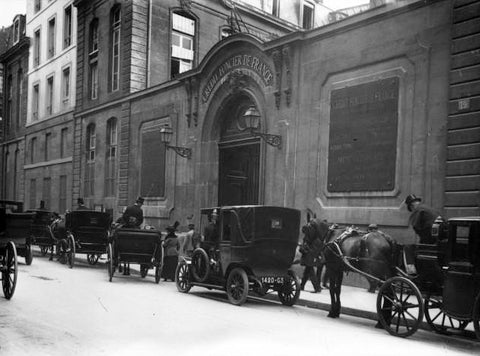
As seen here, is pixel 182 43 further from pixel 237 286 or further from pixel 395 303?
pixel 395 303

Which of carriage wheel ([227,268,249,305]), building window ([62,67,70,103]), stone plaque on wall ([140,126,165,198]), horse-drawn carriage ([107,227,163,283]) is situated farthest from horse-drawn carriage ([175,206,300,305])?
building window ([62,67,70,103])

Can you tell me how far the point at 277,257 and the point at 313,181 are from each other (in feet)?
14.8

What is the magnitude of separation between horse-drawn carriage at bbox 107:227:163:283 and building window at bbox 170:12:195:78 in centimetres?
1294

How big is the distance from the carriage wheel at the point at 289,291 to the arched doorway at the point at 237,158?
698cm

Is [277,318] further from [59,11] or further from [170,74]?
[59,11]

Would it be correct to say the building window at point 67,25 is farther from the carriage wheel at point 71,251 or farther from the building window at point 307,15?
the carriage wheel at point 71,251

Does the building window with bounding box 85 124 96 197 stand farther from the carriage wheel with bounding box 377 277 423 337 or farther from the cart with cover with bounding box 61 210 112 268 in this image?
the carriage wheel with bounding box 377 277 423 337

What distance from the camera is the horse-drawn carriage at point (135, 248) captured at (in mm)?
12195

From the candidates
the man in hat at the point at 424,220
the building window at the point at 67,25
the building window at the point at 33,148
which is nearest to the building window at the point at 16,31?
the building window at the point at 67,25

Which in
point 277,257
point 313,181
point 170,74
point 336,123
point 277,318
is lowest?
point 277,318

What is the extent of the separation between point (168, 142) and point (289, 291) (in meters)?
→ 9.90

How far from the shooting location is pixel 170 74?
78.3 ft

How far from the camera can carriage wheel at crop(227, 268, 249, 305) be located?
9.48 metres

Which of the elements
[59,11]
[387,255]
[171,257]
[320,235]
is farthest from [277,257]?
[59,11]
